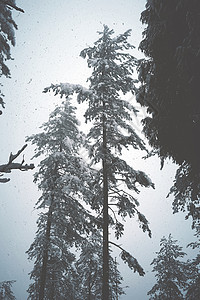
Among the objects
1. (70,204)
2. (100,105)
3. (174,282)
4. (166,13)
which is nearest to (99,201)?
(70,204)

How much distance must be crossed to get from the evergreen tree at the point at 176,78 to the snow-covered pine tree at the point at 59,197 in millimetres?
5375

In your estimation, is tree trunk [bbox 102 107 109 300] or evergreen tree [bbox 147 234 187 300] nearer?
tree trunk [bbox 102 107 109 300]

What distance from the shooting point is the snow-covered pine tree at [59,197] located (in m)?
9.94

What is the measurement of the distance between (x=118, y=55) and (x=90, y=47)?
168 cm

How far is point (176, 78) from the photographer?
486cm

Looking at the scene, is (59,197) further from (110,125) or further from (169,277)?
(169,277)

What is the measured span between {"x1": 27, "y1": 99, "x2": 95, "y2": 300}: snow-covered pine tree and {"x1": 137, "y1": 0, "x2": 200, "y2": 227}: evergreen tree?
5.38 meters

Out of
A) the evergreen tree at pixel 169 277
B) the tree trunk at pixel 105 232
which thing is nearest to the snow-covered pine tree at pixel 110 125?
the tree trunk at pixel 105 232

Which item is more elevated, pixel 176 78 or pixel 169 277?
pixel 176 78

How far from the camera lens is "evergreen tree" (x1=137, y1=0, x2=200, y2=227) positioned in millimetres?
4453

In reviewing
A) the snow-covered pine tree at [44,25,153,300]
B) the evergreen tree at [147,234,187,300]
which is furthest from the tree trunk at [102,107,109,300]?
the evergreen tree at [147,234,187,300]

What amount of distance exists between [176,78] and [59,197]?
27.8ft

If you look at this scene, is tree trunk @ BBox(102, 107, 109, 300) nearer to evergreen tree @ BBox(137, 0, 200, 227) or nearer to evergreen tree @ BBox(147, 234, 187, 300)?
evergreen tree @ BBox(137, 0, 200, 227)

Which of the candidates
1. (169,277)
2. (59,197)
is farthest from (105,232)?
(169,277)
